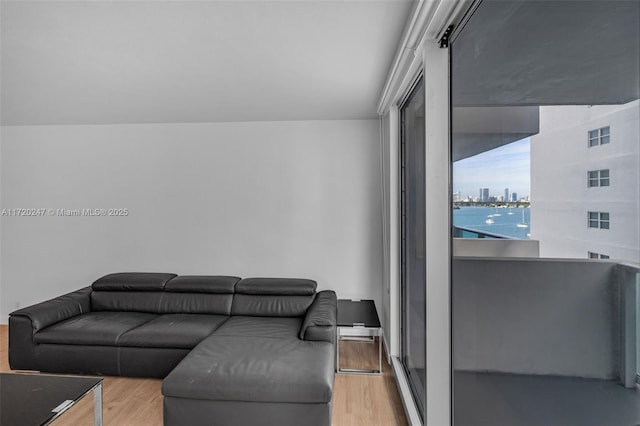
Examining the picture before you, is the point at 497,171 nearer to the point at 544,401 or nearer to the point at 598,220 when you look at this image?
the point at 598,220

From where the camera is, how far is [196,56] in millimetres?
2141

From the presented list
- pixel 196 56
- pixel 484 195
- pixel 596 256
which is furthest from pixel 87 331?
pixel 596 256

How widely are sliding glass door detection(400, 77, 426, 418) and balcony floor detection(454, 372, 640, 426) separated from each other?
0.73m

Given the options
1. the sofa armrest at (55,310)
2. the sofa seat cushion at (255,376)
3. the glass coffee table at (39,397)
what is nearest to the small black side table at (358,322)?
the sofa seat cushion at (255,376)

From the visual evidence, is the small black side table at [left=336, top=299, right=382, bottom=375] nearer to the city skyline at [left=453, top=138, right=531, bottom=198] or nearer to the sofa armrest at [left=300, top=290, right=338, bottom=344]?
the sofa armrest at [left=300, top=290, right=338, bottom=344]

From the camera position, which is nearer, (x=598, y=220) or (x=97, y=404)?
(x=598, y=220)

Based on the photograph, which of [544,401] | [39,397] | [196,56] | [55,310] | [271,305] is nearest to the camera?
[544,401]

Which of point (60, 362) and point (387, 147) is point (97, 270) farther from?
point (387, 147)

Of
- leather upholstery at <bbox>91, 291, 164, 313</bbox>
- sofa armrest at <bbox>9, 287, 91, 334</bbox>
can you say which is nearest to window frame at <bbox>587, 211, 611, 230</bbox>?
leather upholstery at <bbox>91, 291, 164, 313</bbox>

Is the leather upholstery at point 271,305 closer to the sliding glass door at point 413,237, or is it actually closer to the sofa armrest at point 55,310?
the sliding glass door at point 413,237

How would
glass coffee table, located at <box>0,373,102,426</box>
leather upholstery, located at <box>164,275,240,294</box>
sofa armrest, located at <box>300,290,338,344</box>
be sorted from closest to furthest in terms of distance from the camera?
glass coffee table, located at <box>0,373,102,426</box> < sofa armrest, located at <box>300,290,338,344</box> < leather upholstery, located at <box>164,275,240,294</box>

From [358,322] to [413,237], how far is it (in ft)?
2.95

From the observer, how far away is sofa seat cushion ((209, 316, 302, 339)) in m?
2.69

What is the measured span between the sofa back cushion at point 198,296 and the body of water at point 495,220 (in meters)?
2.48
